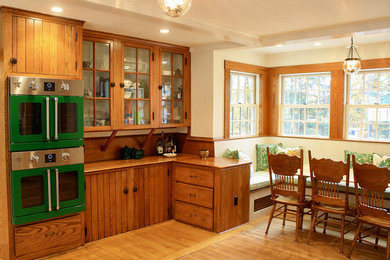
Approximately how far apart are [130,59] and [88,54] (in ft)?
1.98

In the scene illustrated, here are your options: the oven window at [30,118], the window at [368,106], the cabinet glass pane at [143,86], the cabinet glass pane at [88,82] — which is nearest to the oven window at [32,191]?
the oven window at [30,118]

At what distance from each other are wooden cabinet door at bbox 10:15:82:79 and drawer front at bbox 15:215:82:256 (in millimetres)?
1494

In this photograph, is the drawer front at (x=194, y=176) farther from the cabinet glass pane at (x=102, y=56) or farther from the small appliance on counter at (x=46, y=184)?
the cabinet glass pane at (x=102, y=56)

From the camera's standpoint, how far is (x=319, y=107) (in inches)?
232

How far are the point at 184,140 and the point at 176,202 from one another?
1085mm

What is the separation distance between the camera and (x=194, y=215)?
460cm

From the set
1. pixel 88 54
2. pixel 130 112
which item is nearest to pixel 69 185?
pixel 130 112

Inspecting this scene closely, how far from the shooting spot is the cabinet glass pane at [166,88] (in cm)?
507

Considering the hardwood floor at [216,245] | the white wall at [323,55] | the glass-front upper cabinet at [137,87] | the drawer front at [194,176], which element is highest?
the white wall at [323,55]

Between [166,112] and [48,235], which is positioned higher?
[166,112]

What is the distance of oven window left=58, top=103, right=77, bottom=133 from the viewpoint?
3596 millimetres

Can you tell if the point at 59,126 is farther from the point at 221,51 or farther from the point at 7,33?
the point at 221,51

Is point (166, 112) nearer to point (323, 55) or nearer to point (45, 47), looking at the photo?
point (45, 47)

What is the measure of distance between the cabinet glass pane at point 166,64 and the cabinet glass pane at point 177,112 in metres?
0.45
